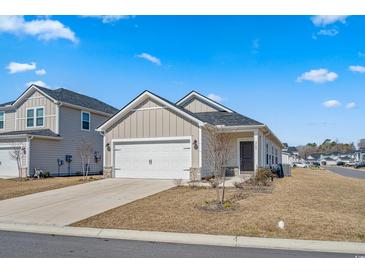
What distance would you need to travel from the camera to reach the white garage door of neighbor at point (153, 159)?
17.7 metres

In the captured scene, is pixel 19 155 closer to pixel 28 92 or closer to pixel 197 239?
pixel 28 92

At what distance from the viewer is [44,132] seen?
23.2 meters

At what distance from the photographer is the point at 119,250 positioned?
6332mm

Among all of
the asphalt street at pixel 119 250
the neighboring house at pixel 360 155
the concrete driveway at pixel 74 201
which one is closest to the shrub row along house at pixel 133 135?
the concrete driveway at pixel 74 201

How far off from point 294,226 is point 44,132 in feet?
66.3

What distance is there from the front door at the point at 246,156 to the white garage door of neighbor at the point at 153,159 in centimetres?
442

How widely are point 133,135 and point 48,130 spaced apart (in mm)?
9034

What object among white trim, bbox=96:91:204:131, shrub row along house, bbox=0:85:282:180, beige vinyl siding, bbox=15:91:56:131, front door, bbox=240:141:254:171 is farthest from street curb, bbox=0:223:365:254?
beige vinyl siding, bbox=15:91:56:131

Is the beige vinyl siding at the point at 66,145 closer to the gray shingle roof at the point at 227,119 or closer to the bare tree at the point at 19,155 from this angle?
the bare tree at the point at 19,155

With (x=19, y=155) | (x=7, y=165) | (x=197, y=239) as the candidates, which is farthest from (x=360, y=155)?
(x=197, y=239)

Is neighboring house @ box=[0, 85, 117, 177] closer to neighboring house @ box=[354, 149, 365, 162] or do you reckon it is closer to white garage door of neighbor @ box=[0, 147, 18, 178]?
white garage door of neighbor @ box=[0, 147, 18, 178]

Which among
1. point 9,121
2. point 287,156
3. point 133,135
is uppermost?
point 9,121

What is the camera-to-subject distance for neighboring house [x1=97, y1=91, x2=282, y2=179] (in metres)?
17.5
